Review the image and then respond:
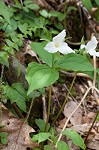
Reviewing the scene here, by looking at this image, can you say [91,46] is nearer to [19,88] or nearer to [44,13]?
[19,88]

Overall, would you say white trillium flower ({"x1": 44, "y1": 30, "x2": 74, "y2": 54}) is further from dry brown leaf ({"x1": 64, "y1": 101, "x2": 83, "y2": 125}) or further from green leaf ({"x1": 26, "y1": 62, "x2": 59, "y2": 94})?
dry brown leaf ({"x1": 64, "y1": 101, "x2": 83, "y2": 125})

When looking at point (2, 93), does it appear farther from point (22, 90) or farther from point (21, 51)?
point (21, 51)

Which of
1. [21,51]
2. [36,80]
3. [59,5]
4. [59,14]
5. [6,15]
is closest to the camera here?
[36,80]

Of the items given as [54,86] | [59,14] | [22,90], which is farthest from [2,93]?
[59,14]

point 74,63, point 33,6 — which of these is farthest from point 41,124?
point 33,6

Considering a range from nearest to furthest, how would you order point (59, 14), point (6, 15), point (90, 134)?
point (6, 15)
point (90, 134)
point (59, 14)

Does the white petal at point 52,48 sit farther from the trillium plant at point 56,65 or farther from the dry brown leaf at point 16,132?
the dry brown leaf at point 16,132
